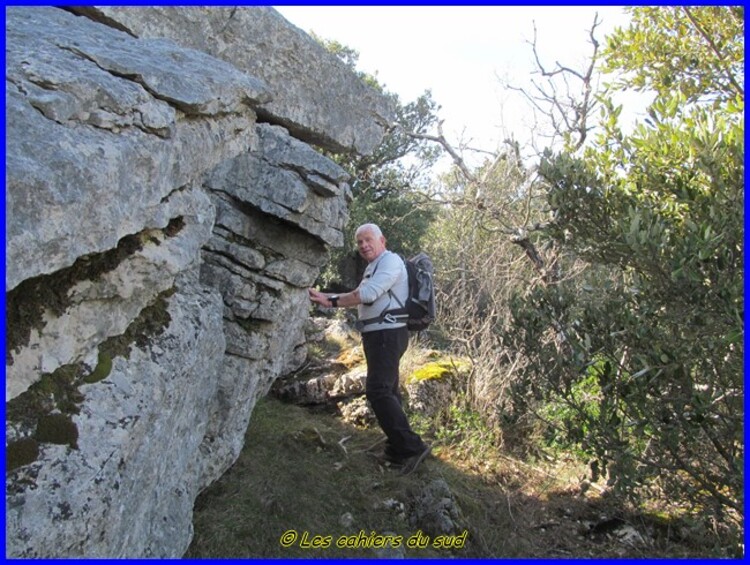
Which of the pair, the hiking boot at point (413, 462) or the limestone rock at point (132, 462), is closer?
the limestone rock at point (132, 462)

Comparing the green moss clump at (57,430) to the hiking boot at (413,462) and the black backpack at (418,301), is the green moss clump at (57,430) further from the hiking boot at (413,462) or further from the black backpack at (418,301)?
the hiking boot at (413,462)

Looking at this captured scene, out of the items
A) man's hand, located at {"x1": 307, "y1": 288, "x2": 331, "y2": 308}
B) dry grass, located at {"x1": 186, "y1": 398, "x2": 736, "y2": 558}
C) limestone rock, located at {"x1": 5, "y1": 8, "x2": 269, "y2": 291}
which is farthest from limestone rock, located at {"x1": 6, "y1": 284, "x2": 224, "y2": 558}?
man's hand, located at {"x1": 307, "y1": 288, "x2": 331, "y2": 308}

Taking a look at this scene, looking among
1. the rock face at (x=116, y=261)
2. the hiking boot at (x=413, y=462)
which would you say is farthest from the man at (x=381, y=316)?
the rock face at (x=116, y=261)

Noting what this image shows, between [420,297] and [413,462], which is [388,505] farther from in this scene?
[420,297]

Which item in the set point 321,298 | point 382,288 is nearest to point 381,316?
point 382,288

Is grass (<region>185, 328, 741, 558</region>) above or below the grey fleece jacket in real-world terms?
below

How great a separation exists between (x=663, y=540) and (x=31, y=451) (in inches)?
223

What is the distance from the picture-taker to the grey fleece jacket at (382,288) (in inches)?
235

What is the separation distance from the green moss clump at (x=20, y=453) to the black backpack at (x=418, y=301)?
3842mm

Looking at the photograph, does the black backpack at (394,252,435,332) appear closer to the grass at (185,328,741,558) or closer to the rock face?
the grass at (185,328,741,558)

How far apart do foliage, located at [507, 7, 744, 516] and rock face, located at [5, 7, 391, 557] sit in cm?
247

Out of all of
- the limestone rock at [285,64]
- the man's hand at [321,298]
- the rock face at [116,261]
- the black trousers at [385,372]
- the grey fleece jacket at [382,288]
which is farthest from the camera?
the black trousers at [385,372]

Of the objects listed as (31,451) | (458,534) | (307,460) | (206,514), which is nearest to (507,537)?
(458,534)

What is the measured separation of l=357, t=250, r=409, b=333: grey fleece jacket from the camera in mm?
5961
